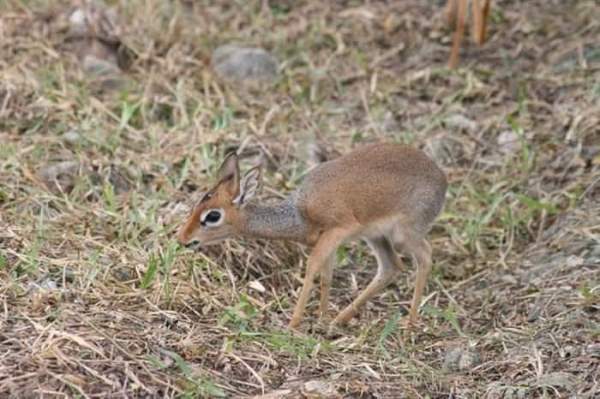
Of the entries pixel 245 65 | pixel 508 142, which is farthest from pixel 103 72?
pixel 508 142

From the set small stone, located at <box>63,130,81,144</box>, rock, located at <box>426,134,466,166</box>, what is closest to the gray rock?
small stone, located at <box>63,130,81,144</box>

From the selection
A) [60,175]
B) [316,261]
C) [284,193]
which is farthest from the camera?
[284,193]

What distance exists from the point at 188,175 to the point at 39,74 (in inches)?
65.2

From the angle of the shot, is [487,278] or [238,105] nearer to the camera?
[487,278]

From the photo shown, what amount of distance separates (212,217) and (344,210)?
0.66 metres

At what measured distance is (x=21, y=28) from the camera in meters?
8.87

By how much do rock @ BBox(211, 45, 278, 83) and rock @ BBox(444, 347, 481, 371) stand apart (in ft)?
11.7

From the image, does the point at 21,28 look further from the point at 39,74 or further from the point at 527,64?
the point at 527,64

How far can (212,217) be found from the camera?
6062 mm

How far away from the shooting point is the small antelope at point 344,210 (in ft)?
20.1

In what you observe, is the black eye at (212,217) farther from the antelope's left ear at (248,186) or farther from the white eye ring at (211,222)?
the antelope's left ear at (248,186)

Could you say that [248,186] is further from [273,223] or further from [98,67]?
[98,67]

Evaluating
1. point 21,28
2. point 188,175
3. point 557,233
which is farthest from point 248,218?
point 21,28

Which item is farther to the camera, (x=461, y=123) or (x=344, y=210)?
(x=461, y=123)
